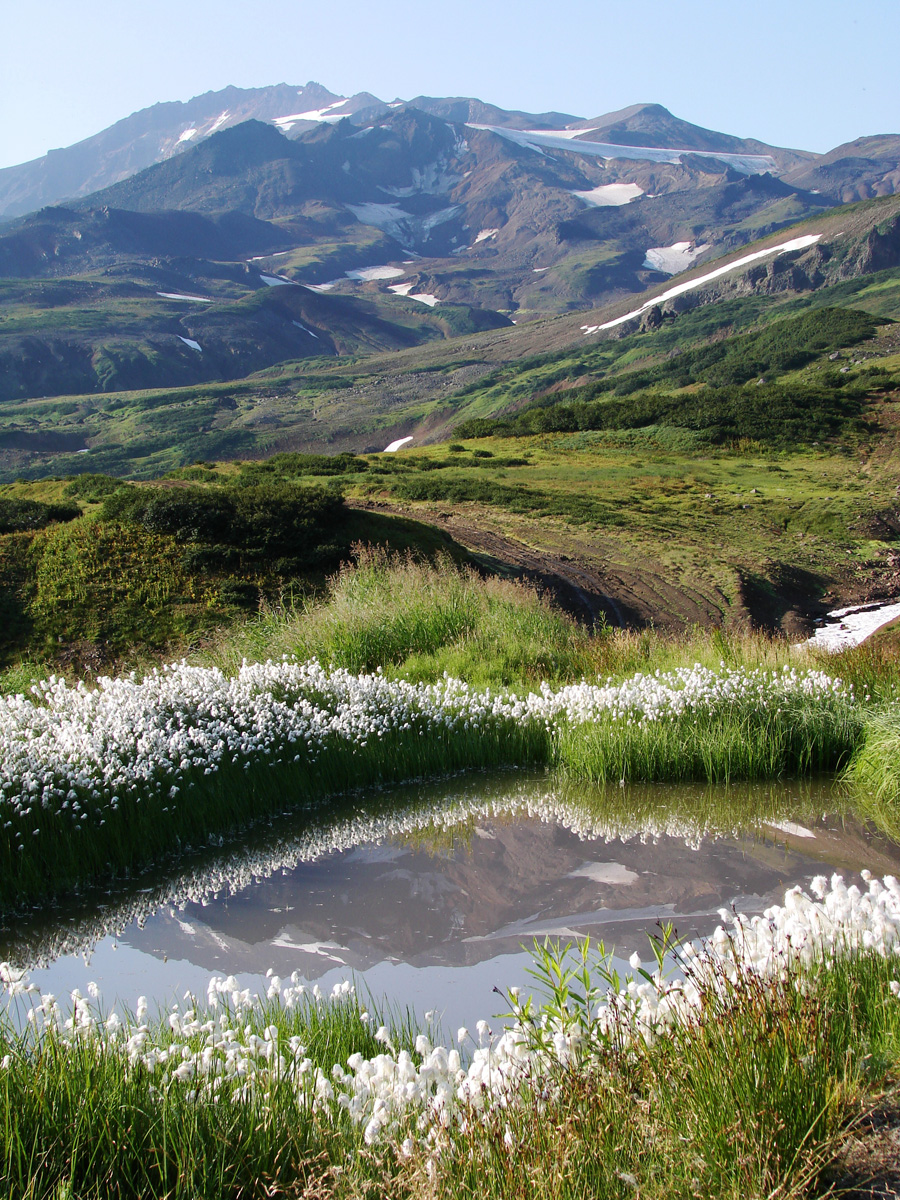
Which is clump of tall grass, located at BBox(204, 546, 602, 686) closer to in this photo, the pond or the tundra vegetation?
the tundra vegetation

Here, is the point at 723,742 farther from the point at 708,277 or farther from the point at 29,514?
the point at 708,277

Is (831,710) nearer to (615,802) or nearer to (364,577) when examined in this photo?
(615,802)

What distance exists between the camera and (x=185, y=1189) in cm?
290

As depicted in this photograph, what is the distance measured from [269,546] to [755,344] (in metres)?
87.0

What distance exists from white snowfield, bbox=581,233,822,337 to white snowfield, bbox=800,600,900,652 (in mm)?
135502

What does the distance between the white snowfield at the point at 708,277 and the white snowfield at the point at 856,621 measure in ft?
445

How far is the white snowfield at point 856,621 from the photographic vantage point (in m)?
17.2

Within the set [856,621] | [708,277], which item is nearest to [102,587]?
[856,621]

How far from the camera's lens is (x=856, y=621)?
19.3 meters

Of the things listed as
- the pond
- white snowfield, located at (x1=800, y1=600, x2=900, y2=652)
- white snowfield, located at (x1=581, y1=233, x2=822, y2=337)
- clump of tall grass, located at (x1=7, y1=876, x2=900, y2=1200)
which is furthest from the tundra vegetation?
white snowfield, located at (x1=581, y1=233, x2=822, y2=337)

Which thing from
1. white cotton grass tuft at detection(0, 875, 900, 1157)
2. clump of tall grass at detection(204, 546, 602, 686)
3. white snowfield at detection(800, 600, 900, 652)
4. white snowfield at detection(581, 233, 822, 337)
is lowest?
white snowfield at detection(800, 600, 900, 652)

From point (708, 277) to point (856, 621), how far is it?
5780 inches

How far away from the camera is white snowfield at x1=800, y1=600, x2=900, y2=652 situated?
56.4 feet

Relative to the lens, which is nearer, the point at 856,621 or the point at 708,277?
the point at 856,621
